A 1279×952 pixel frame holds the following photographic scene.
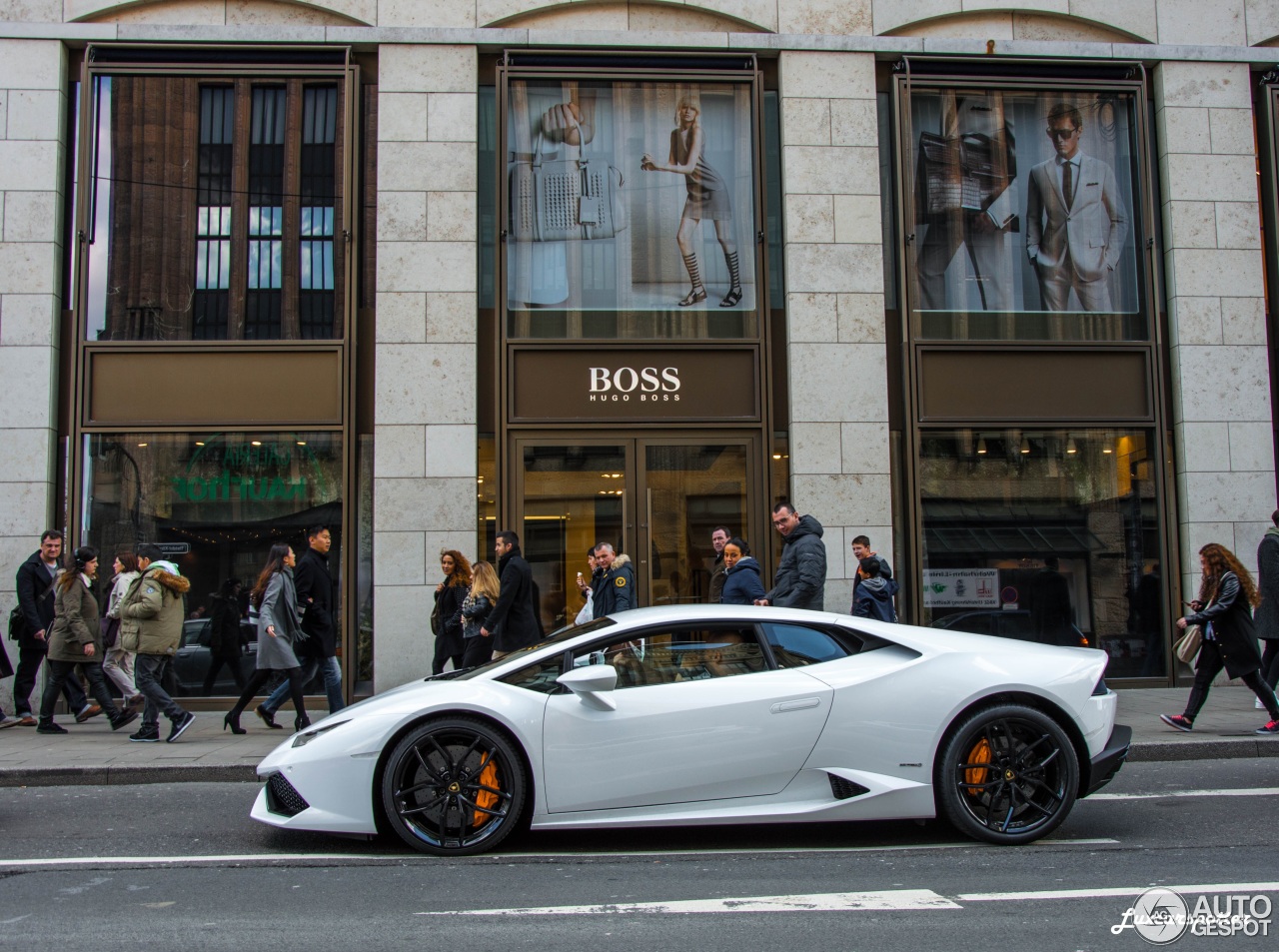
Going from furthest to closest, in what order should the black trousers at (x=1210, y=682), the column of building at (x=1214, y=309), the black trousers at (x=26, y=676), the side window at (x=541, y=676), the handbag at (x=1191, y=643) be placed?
the column of building at (x=1214, y=309)
the black trousers at (x=26, y=676)
the handbag at (x=1191, y=643)
the black trousers at (x=1210, y=682)
the side window at (x=541, y=676)

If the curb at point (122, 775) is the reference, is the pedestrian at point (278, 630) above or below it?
above

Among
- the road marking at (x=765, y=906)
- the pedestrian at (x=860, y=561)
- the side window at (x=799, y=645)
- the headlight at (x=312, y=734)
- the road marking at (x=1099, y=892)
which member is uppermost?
the pedestrian at (x=860, y=561)

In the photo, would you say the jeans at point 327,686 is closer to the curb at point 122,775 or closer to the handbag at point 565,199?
the curb at point 122,775

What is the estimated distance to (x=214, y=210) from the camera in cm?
1280

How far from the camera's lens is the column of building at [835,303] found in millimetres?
12758

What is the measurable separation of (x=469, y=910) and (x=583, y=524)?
26.2ft

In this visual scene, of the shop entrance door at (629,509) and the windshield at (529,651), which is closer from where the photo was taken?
the windshield at (529,651)

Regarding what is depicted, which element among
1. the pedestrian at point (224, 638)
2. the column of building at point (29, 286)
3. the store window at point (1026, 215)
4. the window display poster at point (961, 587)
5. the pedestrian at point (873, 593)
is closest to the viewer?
the pedestrian at point (873, 593)

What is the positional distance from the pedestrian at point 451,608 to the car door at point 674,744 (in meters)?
4.84

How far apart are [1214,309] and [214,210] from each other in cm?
1141

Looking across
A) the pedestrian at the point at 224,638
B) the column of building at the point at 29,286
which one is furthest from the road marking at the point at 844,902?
the column of building at the point at 29,286

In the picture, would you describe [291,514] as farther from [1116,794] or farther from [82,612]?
[1116,794]

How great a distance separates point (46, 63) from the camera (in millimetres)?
12641

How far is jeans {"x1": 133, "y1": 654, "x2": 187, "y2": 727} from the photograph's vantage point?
9.59m
